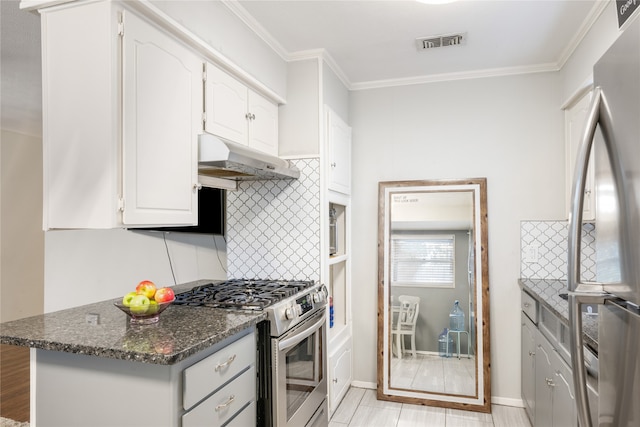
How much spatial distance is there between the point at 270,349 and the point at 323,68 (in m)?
1.94

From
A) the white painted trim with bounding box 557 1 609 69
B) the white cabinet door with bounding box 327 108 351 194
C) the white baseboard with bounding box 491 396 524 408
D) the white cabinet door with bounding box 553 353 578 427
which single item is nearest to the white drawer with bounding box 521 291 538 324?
the white cabinet door with bounding box 553 353 578 427

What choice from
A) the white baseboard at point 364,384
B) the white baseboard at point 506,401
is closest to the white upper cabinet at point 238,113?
the white baseboard at point 364,384

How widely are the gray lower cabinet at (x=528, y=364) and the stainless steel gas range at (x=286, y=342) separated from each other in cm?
135

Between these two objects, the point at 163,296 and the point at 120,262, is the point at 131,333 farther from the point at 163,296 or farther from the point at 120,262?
the point at 120,262

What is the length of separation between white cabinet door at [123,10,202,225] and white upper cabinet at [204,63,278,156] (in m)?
0.10

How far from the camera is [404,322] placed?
3.29 m

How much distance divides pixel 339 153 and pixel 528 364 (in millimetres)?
2023

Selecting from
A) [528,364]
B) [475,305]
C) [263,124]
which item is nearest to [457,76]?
[263,124]

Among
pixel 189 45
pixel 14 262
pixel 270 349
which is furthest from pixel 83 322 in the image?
pixel 14 262

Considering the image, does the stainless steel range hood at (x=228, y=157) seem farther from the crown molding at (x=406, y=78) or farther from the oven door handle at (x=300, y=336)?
the oven door handle at (x=300, y=336)

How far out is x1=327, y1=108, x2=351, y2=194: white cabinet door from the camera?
2.90 m

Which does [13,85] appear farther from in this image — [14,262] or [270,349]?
[270,349]

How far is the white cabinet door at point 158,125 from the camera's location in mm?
1573

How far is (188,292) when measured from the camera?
2.30 meters
